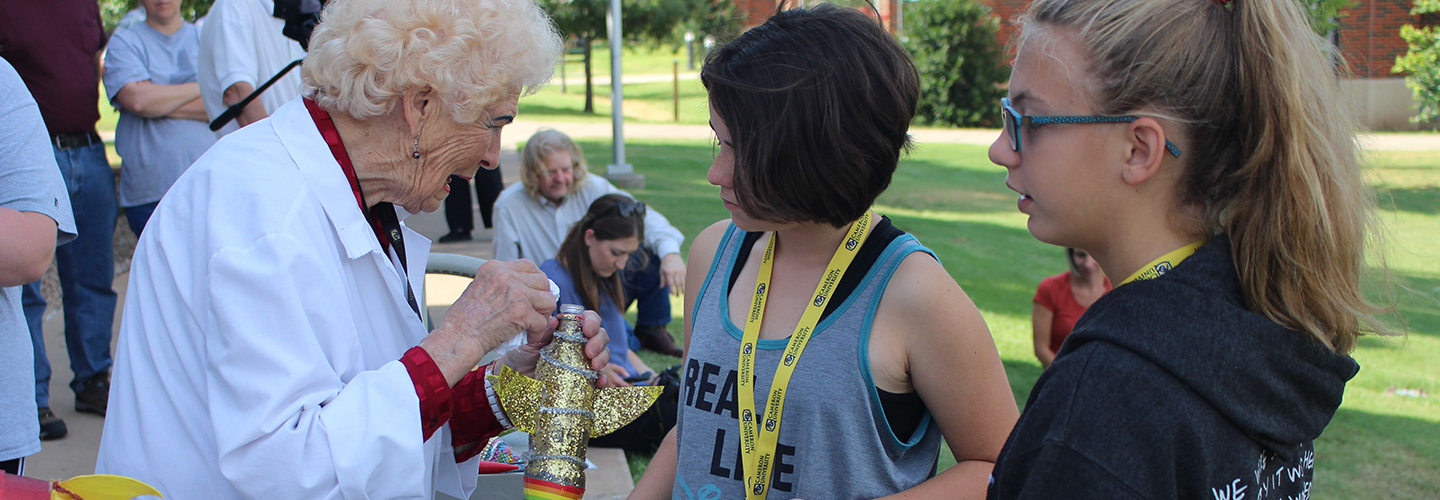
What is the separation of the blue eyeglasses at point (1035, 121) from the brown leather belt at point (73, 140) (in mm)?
4477

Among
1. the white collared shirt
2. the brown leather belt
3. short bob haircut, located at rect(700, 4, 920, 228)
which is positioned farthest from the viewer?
the white collared shirt

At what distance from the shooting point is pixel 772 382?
1.83 meters

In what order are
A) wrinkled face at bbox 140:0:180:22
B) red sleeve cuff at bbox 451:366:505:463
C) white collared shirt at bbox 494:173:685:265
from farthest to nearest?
white collared shirt at bbox 494:173:685:265 → wrinkled face at bbox 140:0:180:22 → red sleeve cuff at bbox 451:366:505:463

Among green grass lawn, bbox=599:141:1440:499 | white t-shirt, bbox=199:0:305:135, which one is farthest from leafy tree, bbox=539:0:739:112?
white t-shirt, bbox=199:0:305:135

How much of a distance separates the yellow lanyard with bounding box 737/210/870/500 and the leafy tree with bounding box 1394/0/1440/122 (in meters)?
22.6

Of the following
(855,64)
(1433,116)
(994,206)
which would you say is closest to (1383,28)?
(1433,116)

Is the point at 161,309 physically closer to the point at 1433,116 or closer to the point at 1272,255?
the point at 1272,255

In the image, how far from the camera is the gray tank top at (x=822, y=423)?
1773 mm

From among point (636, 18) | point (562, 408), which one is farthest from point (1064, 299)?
point (636, 18)

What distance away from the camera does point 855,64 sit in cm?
→ 177

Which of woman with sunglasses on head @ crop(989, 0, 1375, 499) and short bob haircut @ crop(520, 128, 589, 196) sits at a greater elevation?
woman with sunglasses on head @ crop(989, 0, 1375, 499)

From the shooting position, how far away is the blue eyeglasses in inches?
50.4

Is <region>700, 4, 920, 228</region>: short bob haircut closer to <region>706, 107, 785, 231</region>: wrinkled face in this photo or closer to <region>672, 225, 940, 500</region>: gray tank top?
<region>706, 107, 785, 231</region>: wrinkled face

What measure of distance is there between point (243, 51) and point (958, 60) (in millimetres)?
24840
